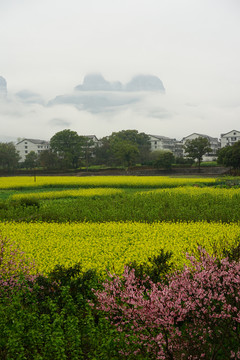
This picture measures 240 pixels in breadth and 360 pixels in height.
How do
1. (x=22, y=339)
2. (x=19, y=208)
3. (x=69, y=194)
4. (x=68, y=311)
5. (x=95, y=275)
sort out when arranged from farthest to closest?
(x=69, y=194)
(x=19, y=208)
(x=95, y=275)
(x=68, y=311)
(x=22, y=339)

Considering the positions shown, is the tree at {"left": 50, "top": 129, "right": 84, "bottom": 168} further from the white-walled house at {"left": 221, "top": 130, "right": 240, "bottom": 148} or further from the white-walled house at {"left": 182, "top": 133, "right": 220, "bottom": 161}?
the white-walled house at {"left": 221, "top": 130, "right": 240, "bottom": 148}

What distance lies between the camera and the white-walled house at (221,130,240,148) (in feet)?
303

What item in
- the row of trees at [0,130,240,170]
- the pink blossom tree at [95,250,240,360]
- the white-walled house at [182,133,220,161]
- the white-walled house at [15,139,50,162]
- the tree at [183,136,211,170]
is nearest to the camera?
the pink blossom tree at [95,250,240,360]

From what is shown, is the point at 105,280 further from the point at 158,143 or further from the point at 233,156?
the point at 158,143

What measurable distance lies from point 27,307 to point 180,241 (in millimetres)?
4507

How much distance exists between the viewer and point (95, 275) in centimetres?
598

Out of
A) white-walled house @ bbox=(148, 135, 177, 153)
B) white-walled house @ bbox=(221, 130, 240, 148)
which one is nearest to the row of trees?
white-walled house @ bbox=(148, 135, 177, 153)

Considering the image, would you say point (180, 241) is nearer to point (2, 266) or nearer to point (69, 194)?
point (2, 266)

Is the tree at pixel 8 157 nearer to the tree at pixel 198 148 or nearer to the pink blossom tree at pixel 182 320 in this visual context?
the tree at pixel 198 148

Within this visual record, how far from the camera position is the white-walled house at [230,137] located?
9250 centimetres

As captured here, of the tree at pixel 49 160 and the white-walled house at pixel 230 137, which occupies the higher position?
the white-walled house at pixel 230 137

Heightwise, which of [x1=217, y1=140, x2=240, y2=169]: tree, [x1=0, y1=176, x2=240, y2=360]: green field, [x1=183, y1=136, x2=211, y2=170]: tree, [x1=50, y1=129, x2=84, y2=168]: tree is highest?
[x1=50, y1=129, x2=84, y2=168]: tree

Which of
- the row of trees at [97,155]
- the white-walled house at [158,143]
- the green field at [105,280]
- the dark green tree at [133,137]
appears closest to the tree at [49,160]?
the row of trees at [97,155]

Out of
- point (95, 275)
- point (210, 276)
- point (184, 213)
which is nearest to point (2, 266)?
point (95, 275)
